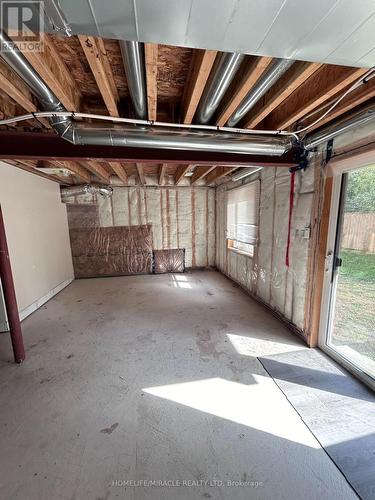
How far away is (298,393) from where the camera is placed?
1.77 meters

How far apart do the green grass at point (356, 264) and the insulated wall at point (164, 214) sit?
3.68 metres

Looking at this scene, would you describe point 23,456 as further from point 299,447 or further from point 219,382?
point 299,447

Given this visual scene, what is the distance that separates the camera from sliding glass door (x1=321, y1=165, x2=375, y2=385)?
1966 mm

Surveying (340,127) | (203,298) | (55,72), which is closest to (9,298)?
(55,72)

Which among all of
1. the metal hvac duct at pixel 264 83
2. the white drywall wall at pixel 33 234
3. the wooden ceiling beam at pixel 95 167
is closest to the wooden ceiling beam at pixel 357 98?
the metal hvac duct at pixel 264 83

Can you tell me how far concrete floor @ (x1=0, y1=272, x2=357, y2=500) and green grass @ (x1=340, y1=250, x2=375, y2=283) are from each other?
0.98 meters

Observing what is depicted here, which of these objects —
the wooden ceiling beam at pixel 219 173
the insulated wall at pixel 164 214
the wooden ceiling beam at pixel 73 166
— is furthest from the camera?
the insulated wall at pixel 164 214

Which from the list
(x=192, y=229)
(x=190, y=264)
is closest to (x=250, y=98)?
(x=192, y=229)

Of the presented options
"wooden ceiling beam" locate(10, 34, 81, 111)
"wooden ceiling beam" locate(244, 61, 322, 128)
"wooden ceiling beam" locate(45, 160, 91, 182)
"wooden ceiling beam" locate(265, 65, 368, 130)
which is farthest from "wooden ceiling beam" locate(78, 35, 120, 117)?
"wooden ceiling beam" locate(45, 160, 91, 182)

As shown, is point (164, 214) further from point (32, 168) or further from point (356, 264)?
point (356, 264)

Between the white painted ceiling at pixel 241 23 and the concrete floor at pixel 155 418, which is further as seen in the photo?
the concrete floor at pixel 155 418

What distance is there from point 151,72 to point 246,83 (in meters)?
0.61

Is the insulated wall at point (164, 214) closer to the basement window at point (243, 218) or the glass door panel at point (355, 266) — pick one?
the basement window at point (243, 218)

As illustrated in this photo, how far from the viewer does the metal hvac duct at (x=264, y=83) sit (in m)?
1.23
